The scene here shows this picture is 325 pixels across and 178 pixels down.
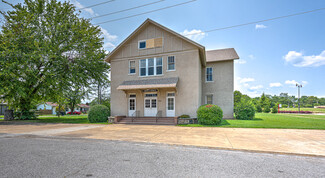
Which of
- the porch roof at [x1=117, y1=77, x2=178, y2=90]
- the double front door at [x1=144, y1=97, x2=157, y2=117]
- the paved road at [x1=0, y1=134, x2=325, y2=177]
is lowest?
the paved road at [x1=0, y1=134, x2=325, y2=177]

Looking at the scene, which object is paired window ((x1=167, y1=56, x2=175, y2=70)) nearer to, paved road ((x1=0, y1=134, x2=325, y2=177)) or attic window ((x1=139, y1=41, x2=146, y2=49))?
attic window ((x1=139, y1=41, x2=146, y2=49))

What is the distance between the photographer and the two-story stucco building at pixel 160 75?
50.7 feet

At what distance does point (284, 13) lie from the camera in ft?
36.9

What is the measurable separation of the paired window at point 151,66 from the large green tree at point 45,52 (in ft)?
24.5

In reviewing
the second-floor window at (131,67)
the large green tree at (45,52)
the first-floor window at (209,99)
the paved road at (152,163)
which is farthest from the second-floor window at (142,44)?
the paved road at (152,163)

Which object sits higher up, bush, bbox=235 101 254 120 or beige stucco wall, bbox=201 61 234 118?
beige stucco wall, bbox=201 61 234 118

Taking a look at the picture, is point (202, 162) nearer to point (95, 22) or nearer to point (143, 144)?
point (143, 144)

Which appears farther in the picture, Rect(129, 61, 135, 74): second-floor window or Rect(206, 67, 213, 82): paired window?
Rect(206, 67, 213, 82): paired window

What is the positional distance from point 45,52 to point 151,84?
465 inches

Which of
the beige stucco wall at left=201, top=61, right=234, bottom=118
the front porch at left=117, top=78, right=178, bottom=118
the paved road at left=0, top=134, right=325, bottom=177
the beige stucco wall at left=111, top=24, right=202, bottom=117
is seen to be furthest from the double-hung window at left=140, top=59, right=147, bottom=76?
the paved road at left=0, top=134, right=325, bottom=177

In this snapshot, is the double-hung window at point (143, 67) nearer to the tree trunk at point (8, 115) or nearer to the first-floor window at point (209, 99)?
the first-floor window at point (209, 99)

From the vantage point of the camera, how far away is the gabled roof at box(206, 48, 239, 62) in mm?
19547

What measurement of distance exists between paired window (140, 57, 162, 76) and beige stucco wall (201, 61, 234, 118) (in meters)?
6.83

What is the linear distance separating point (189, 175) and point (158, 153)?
1953 millimetres
